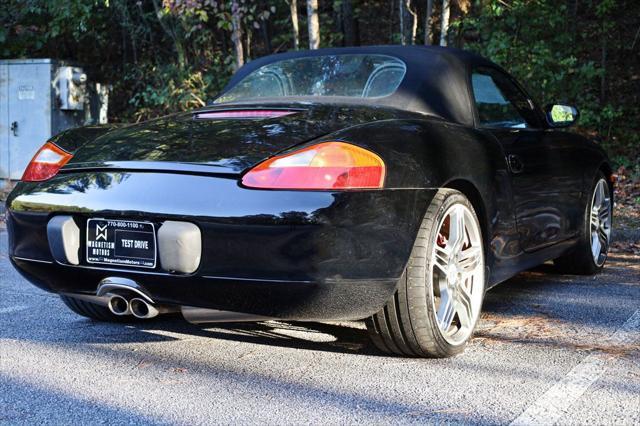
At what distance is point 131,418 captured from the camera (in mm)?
2691

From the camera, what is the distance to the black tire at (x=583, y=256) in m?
5.02

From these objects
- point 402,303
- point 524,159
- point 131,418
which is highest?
point 524,159

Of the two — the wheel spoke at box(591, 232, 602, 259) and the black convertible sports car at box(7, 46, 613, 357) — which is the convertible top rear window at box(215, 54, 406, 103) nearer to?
the black convertible sports car at box(7, 46, 613, 357)

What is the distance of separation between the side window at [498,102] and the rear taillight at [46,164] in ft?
6.34

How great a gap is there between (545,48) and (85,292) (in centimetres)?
851

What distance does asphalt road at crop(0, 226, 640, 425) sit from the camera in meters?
2.74

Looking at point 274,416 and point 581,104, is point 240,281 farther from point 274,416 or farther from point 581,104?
point 581,104

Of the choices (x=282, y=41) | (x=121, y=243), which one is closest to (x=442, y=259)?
(x=121, y=243)

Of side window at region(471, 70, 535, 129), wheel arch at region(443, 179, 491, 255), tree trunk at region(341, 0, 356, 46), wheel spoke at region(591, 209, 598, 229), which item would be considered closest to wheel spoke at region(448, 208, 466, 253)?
wheel arch at region(443, 179, 491, 255)

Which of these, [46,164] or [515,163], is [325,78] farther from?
[46,164]

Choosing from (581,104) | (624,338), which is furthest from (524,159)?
(581,104)

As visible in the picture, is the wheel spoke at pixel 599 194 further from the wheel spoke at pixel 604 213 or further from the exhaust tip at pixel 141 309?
the exhaust tip at pixel 141 309

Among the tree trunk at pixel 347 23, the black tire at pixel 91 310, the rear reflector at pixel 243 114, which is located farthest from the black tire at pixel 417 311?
the tree trunk at pixel 347 23

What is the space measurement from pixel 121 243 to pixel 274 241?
1.98 feet
